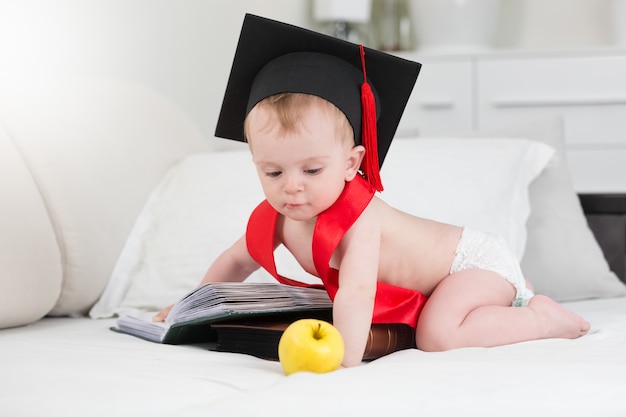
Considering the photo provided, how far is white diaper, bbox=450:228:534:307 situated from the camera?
1391 millimetres

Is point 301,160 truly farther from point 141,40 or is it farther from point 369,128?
point 141,40

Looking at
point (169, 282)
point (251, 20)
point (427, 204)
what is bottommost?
point (169, 282)

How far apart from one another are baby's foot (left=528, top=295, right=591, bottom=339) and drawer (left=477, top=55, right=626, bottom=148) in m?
1.76

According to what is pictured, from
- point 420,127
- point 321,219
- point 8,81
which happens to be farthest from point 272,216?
point 420,127

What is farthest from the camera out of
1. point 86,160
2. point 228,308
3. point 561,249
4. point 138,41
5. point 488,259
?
point 138,41

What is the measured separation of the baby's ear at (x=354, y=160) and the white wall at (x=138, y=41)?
34.7 inches

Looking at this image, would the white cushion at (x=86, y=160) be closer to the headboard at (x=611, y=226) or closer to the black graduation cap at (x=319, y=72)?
the black graduation cap at (x=319, y=72)

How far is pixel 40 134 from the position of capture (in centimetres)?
162

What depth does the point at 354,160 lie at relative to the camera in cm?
126

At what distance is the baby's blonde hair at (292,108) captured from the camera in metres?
1.17

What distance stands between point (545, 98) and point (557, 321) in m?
1.88

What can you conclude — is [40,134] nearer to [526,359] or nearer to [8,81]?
[8,81]

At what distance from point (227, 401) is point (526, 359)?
42 cm

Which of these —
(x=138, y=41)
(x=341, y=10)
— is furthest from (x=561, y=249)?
(x=341, y=10)
